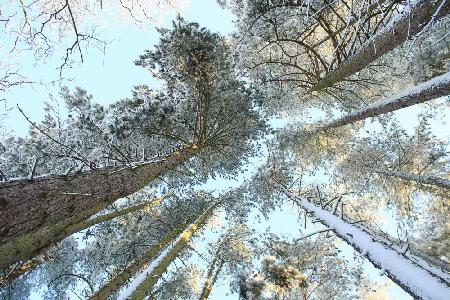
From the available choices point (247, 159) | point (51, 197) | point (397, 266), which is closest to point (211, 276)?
point (247, 159)

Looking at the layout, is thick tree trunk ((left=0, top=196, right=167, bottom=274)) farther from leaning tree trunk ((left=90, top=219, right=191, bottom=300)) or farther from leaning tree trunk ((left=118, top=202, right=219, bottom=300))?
leaning tree trunk ((left=118, top=202, right=219, bottom=300))

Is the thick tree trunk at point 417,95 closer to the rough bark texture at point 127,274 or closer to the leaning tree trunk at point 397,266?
the leaning tree trunk at point 397,266

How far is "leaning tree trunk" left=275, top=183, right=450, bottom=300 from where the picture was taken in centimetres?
345

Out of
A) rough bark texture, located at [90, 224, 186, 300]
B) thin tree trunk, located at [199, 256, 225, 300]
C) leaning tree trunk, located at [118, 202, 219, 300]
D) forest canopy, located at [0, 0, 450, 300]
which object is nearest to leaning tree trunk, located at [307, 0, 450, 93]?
forest canopy, located at [0, 0, 450, 300]

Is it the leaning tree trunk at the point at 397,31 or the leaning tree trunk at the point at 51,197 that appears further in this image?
the leaning tree trunk at the point at 397,31

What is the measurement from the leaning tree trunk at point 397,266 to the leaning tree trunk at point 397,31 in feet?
8.18

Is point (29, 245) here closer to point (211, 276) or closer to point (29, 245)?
point (29, 245)

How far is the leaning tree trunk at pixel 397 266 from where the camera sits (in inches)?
136

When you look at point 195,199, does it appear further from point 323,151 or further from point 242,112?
point 323,151

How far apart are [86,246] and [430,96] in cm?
1263

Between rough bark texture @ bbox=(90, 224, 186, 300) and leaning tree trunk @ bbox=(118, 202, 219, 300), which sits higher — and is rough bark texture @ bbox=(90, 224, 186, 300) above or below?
→ below

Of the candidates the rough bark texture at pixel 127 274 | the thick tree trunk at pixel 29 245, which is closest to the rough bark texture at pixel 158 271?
the rough bark texture at pixel 127 274

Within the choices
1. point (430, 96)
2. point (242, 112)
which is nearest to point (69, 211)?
point (430, 96)

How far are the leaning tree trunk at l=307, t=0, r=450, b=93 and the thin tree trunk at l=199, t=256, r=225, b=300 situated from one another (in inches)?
299
